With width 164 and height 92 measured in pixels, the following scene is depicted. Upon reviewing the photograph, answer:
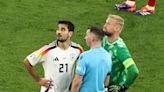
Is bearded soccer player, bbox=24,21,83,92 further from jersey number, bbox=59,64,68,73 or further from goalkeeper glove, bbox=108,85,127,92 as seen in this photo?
goalkeeper glove, bbox=108,85,127,92

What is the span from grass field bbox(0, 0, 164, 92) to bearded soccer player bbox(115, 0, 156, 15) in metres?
0.17

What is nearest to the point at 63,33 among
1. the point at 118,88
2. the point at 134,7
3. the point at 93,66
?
the point at 93,66

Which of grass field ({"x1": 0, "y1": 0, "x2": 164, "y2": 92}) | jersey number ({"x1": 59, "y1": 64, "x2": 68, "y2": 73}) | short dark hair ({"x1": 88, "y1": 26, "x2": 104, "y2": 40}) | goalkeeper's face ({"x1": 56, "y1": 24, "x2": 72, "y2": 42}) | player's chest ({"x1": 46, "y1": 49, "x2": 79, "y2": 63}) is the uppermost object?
short dark hair ({"x1": 88, "y1": 26, "x2": 104, "y2": 40})

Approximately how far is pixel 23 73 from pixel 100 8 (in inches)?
177

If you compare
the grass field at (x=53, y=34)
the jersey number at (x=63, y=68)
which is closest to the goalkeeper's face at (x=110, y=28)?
the jersey number at (x=63, y=68)

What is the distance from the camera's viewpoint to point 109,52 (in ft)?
25.7

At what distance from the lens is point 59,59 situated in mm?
7797

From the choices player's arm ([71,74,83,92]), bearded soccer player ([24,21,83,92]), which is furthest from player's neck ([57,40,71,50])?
player's arm ([71,74,83,92])

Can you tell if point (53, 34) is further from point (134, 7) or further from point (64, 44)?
point (64, 44)

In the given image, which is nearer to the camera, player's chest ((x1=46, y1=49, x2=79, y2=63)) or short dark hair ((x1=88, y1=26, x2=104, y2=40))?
short dark hair ((x1=88, y1=26, x2=104, y2=40))

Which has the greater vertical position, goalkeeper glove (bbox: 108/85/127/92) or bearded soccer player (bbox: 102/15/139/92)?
bearded soccer player (bbox: 102/15/139/92)

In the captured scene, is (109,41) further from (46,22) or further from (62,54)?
(46,22)

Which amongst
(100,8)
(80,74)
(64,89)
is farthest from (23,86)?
(100,8)

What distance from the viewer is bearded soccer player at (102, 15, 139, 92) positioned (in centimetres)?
775
